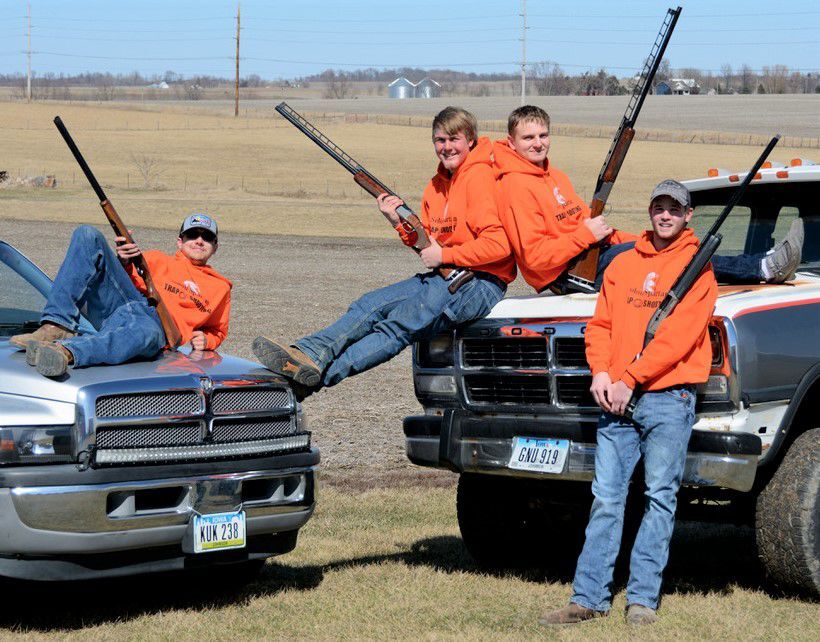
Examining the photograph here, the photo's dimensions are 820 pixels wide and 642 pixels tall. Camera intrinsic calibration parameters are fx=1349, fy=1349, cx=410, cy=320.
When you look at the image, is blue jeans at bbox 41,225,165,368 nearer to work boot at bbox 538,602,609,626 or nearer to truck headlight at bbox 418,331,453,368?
truck headlight at bbox 418,331,453,368

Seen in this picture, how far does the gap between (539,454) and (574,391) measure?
1.13 feet

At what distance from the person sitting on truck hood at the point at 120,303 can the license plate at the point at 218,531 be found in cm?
87

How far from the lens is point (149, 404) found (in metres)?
5.80

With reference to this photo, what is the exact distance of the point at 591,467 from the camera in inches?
245

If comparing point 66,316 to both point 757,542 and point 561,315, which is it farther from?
point 757,542

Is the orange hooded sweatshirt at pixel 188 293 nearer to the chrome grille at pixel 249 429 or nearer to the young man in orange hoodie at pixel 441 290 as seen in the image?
the young man in orange hoodie at pixel 441 290

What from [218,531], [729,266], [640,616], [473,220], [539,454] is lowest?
[640,616]

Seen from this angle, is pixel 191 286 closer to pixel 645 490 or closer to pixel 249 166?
pixel 645 490

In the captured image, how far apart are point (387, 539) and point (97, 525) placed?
2661 millimetres

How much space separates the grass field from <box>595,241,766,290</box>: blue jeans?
1.57 metres

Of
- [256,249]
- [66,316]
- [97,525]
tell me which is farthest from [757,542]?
[256,249]

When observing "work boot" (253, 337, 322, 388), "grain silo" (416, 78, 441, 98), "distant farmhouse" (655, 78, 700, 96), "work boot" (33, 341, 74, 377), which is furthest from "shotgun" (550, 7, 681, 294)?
"grain silo" (416, 78, 441, 98)

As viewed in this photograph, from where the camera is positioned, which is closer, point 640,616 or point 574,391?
point 640,616

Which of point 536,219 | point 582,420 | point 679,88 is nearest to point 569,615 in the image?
point 582,420
